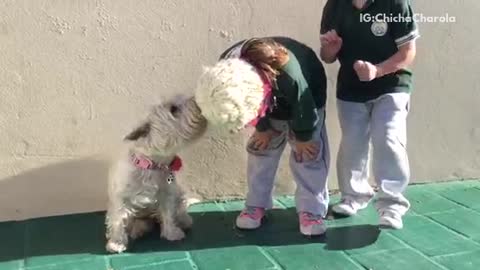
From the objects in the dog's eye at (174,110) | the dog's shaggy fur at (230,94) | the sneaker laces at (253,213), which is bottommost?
the sneaker laces at (253,213)

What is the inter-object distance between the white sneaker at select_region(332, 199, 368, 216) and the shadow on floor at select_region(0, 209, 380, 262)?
5.8 inches

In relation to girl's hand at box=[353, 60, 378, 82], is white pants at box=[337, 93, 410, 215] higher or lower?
lower

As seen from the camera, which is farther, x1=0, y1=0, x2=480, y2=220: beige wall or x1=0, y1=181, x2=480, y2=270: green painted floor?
x1=0, y1=0, x2=480, y2=220: beige wall

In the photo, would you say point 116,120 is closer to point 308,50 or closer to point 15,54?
point 15,54

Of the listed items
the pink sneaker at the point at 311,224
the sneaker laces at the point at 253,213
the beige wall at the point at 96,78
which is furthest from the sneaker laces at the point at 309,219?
the beige wall at the point at 96,78

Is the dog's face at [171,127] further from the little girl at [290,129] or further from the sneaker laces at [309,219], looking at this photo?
the sneaker laces at [309,219]

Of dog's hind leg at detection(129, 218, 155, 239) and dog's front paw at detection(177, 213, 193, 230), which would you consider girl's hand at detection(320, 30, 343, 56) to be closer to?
dog's front paw at detection(177, 213, 193, 230)

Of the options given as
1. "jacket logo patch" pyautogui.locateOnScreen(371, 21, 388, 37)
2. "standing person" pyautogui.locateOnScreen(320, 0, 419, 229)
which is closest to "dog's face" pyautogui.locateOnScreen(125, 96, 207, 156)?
"standing person" pyautogui.locateOnScreen(320, 0, 419, 229)

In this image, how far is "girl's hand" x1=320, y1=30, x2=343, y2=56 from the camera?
322cm

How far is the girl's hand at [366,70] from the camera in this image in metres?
3.00

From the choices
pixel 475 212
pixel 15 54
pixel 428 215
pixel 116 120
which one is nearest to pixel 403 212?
pixel 428 215

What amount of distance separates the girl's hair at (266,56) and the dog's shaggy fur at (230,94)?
6 cm

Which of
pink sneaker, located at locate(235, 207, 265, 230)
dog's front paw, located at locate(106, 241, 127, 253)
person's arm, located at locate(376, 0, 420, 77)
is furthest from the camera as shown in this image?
pink sneaker, located at locate(235, 207, 265, 230)

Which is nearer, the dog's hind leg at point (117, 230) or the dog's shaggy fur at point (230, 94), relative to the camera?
the dog's shaggy fur at point (230, 94)
